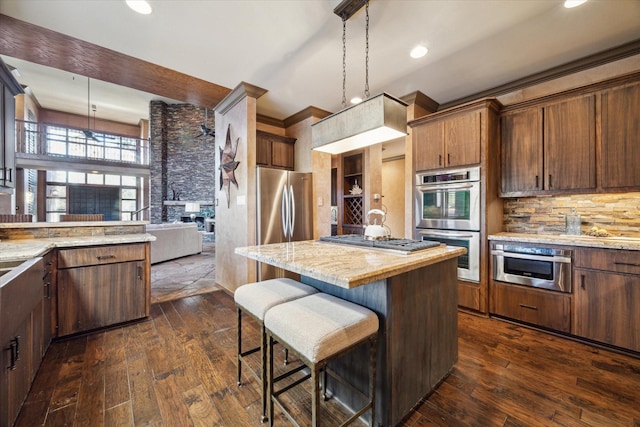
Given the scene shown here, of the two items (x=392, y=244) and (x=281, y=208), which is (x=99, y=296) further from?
(x=392, y=244)

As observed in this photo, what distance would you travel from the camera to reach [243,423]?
57.6 inches

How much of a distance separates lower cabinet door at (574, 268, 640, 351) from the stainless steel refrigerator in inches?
119

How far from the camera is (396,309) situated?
1.44 metres

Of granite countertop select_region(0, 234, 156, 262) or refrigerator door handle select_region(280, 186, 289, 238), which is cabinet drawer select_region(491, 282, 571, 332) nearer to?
refrigerator door handle select_region(280, 186, 289, 238)

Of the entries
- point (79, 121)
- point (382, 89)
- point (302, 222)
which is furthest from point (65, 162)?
point (382, 89)

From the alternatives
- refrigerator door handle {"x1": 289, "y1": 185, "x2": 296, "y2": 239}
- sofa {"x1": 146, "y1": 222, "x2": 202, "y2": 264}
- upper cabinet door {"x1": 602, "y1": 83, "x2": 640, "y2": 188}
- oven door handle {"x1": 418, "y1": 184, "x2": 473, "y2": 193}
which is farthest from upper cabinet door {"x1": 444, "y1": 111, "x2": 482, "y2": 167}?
sofa {"x1": 146, "y1": 222, "x2": 202, "y2": 264}

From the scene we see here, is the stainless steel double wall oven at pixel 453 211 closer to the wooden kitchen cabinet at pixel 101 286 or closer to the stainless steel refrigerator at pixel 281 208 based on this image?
the stainless steel refrigerator at pixel 281 208

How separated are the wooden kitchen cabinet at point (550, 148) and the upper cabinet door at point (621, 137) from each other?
0.27 feet

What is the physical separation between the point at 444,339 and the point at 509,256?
4.81 feet

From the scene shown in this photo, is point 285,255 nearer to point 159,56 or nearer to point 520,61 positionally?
point 159,56

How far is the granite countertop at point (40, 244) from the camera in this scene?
1770mm

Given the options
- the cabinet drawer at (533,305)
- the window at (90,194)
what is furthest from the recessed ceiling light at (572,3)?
the window at (90,194)

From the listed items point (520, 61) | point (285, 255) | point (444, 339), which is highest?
point (520, 61)

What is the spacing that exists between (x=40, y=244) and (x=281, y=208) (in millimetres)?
2350
